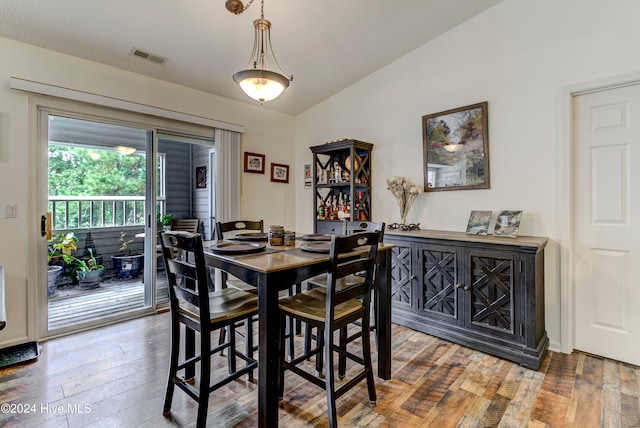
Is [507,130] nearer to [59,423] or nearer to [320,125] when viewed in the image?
[320,125]

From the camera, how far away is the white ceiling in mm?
2357

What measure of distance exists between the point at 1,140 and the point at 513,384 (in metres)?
4.29

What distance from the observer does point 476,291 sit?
2.57m

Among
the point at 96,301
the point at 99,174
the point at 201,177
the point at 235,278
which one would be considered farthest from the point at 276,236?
the point at 201,177

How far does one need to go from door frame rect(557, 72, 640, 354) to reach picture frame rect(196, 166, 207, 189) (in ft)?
17.1

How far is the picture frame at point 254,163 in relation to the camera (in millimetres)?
4074

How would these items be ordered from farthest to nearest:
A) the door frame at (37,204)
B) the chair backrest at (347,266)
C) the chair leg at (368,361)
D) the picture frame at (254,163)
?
the picture frame at (254,163) → the door frame at (37,204) → the chair leg at (368,361) → the chair backrest at (347,266)

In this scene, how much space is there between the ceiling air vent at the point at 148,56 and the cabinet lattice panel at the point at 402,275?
289 cm

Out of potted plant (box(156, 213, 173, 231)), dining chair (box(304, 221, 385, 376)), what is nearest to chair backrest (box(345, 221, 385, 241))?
dining chair (box(304, 221, 385, 376))

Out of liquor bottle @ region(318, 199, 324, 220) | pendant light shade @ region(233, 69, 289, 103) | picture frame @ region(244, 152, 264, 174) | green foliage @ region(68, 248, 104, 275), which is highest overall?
pendant light shade @ region(233, 69, 289, 103)

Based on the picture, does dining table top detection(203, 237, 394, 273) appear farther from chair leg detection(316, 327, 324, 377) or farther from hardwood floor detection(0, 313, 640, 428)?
hardwood floor detection(0, 313, 640, 428)

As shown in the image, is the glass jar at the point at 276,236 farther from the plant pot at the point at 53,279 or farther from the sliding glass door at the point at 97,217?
the plant pot at the point at 53,279

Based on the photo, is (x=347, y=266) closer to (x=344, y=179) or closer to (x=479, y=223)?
(x=479, y=223)

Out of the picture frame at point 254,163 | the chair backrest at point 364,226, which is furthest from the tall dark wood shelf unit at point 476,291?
the picture frame at point 254,163
